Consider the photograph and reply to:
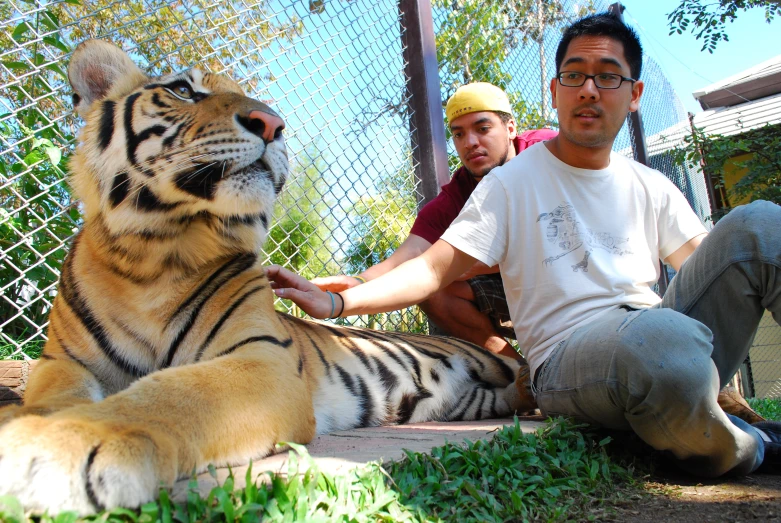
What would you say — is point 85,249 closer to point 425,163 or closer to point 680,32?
point 425,163

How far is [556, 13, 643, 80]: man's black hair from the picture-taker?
2.55m

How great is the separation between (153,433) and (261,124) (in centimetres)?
110

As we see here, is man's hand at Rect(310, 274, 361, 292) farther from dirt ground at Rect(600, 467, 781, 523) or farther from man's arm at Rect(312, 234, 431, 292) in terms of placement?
dirt ground at Rect(600, 467, 781, 523)

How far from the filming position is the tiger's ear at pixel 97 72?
2.24 m

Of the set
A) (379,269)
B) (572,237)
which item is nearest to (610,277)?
(572,237)

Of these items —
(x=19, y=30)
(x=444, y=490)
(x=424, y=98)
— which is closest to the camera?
(x=444, y=490)

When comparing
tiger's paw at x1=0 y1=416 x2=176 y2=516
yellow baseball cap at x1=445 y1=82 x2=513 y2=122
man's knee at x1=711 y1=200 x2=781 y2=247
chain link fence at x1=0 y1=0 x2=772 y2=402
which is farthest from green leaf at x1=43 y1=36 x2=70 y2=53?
man's knee at x1=711 y1=200 x2=781 y2=247

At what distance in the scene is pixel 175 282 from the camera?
6.64 feet

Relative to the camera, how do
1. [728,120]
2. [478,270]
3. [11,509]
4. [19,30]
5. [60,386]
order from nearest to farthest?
[11,509] < [60,386] < [19,30] < [478,270] < [728,120]

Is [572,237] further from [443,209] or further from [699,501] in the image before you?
[443,209]

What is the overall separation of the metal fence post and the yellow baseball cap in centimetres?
12

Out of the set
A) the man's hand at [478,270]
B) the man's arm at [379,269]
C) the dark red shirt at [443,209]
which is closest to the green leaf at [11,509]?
the man's arm at [379,269]

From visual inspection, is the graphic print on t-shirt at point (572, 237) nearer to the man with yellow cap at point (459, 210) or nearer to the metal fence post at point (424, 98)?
the man with yellow cap at point (459, 210)

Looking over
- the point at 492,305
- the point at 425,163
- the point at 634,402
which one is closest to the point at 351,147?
the point at 425,163
